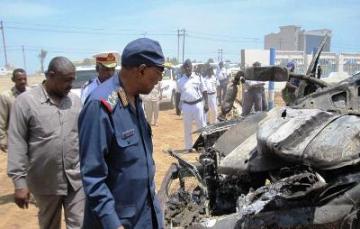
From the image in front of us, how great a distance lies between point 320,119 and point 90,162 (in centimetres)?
182

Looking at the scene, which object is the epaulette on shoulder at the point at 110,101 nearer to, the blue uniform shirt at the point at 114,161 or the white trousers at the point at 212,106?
the blue uniform shirt at the point at 114,161

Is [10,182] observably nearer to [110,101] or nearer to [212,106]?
[212,106]

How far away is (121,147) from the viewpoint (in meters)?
2.49

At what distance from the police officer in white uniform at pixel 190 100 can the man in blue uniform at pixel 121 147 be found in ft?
22.9

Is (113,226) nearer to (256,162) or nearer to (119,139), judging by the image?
(119,139)

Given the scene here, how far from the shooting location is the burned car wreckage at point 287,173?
314 cm

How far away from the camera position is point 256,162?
3.81 meters

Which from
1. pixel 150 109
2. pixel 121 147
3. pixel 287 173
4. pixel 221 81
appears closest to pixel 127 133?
pixel 121 147

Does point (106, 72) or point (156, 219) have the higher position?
point (106, 72)

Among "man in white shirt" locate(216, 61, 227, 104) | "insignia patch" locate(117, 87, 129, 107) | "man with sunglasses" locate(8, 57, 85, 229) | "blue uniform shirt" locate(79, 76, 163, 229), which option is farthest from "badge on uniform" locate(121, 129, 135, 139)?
"man in white shirt" locate(216, 61, 227, 104)

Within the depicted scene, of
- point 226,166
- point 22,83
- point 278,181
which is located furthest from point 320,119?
point 22,83

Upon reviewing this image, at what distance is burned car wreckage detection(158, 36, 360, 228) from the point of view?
3143mm

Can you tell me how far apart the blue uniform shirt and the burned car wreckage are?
103 cm

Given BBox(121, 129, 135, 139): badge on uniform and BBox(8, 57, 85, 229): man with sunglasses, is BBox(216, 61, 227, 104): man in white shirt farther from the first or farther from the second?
BBox(121, 129, 135, 139): badge on uniform
